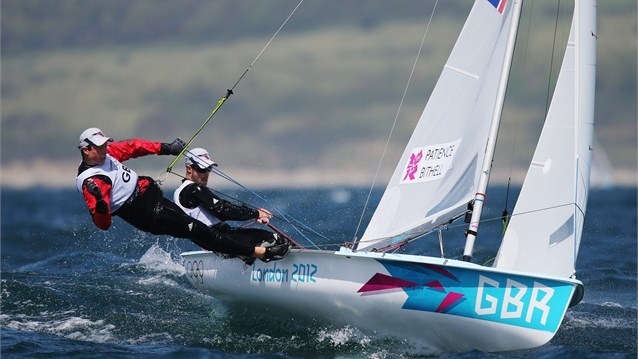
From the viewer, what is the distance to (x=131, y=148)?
8.38 metres

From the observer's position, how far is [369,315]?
7.53 metres

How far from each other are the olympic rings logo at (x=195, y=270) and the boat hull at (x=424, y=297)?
3.13ft

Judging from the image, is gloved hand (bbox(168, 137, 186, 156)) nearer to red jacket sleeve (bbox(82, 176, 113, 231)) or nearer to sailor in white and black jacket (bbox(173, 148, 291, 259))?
sailor in white and black jacket (bbox(173, 148, 291, 259))

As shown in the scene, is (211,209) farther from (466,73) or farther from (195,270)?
(466,73)

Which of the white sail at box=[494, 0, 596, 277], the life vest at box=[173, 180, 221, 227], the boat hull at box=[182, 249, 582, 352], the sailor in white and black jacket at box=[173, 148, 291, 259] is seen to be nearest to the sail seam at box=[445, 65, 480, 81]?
the white sail at box=[494, 0, 596, 277]

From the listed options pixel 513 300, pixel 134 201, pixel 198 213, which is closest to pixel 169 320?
pixel 198 213

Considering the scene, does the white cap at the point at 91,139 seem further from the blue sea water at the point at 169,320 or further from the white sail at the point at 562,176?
the white sail at the point at 562,176

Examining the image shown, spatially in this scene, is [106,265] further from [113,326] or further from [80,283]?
[113,326]

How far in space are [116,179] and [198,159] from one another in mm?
776

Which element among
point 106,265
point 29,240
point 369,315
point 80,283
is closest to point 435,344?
point 369,315

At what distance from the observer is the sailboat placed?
7.08 meters

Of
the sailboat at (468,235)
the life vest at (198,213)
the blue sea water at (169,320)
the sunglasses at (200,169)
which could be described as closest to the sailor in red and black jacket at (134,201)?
the life vest at (198,213)

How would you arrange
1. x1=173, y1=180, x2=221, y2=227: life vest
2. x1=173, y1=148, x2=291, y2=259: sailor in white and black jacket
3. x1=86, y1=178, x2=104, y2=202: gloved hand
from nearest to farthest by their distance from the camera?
x1=86, y1=178, x2=104, y2=202: gloved hand → x1=173, y1=148, x2=291, y2=259: sailor in white and black jacket → x1=173, y1=180, x2=221, y2=227: life vest

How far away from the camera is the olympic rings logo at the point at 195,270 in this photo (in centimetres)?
890
